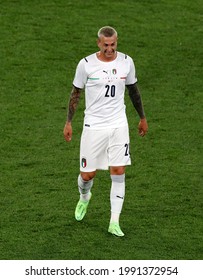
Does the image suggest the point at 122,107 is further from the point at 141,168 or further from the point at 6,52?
the point at 6,52

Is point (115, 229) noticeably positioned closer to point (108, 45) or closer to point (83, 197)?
point (83, 197)

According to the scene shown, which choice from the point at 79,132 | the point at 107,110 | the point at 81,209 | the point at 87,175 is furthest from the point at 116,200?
the point at 79,132

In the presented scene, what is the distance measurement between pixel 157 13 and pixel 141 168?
7.59 m

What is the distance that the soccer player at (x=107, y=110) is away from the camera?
15242mm

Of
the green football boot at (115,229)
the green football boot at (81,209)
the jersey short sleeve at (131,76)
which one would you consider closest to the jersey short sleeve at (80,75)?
the jersey short sleeve at (131,76)

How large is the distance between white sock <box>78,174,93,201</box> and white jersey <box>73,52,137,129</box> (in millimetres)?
832

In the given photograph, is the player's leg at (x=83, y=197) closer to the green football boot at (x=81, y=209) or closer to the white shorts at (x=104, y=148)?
the green football boot at (x=81, y=209)

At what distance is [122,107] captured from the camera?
50.7 ft

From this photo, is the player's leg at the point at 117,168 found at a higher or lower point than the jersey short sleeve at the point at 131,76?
lower

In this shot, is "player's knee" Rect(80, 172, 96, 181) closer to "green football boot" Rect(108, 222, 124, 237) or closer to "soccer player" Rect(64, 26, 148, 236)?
"soccer player" Rect(64, 26, 148, 236)

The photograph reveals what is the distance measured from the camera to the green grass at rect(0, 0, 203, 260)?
1545cm

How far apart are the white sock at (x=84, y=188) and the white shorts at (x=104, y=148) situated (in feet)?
1.00

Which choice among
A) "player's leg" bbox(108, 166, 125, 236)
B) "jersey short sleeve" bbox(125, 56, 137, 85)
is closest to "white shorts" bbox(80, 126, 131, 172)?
"player's leg" bbox(108, 166, 125, 236)

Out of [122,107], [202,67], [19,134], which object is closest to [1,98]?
[19,134]
